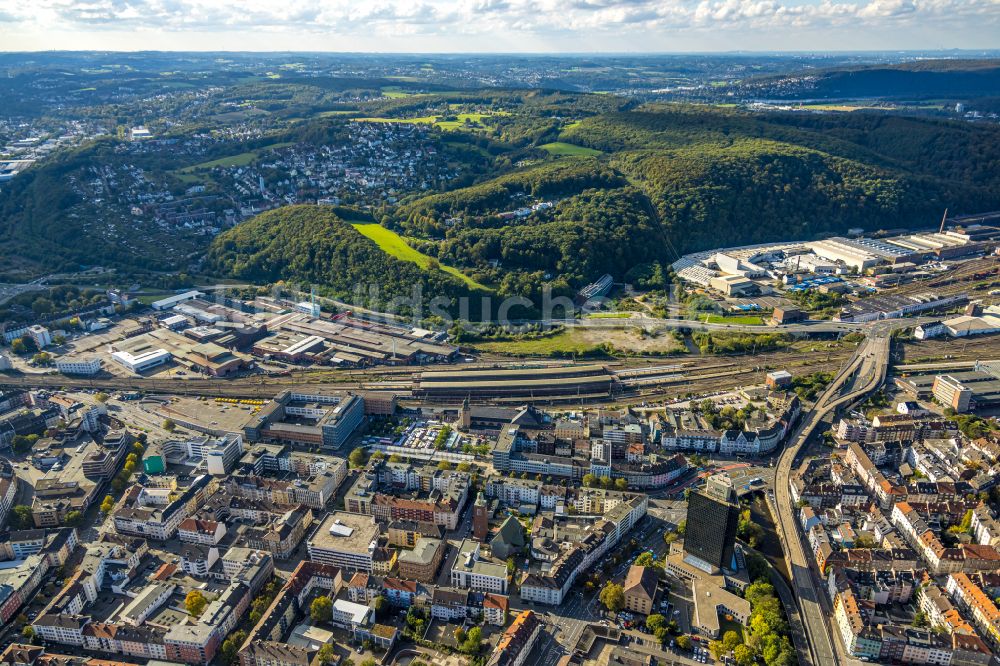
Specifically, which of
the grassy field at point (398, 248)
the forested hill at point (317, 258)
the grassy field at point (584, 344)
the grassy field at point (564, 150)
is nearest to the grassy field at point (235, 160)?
the forested hill at point (317, 258)

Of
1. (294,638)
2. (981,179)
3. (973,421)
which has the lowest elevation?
(294,638)

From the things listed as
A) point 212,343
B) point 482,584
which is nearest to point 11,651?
point 482,584

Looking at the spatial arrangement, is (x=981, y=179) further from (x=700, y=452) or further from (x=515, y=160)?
(x=700, y=452)

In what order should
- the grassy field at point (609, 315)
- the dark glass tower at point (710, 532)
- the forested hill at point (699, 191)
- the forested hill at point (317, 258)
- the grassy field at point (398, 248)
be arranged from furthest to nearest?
the forested hill at point (699, 191), the grassy field at point (398, 248), the forested hill at point (317, 258), the grassy field at point (609, 315), the dark glass tower at point (710, 532)

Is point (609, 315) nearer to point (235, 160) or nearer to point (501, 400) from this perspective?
point (501, 400)

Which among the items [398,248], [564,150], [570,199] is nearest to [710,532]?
[398,248]

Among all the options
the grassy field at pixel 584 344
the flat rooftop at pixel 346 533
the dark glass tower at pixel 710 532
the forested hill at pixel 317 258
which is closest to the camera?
the dark glass tower at pixel 710 532

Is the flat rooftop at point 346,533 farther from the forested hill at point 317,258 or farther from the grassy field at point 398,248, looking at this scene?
the grassy field at point 398,248
